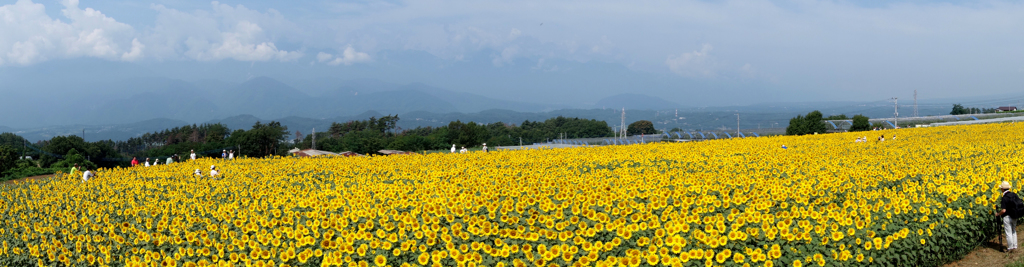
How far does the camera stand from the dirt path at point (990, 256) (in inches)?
387

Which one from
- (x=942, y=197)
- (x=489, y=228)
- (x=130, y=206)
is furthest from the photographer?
(x=130, y=206)

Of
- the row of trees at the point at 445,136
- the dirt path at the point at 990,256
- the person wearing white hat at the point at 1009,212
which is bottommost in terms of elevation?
the dirt path at the point at 990,256

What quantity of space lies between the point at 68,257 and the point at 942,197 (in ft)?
44.0

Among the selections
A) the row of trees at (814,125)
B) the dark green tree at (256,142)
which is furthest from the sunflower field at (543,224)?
the dark green tree at (256,142)

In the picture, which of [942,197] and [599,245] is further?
[942,197]

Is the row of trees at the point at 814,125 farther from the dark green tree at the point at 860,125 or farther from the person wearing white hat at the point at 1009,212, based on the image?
the person wearing white hat at the point at 1009,212

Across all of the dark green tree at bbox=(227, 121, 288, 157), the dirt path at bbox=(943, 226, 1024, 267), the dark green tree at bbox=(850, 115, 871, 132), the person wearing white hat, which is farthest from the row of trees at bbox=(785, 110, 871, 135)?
the dark green tree at bbox=(227, 121, 288, 157)

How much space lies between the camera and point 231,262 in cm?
718

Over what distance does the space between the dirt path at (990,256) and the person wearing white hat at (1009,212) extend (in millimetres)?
191

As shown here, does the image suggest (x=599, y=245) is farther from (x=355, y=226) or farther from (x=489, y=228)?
(x=355, y=226)

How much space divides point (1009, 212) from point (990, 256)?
2.89 feet

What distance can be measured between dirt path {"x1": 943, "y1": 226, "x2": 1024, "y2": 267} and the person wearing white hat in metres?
0.19

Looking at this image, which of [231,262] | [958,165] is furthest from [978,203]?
[231,262]

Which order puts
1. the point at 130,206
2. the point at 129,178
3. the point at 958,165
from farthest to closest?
the point at 129,178 → the point at 958,165 → the point at 130,206
